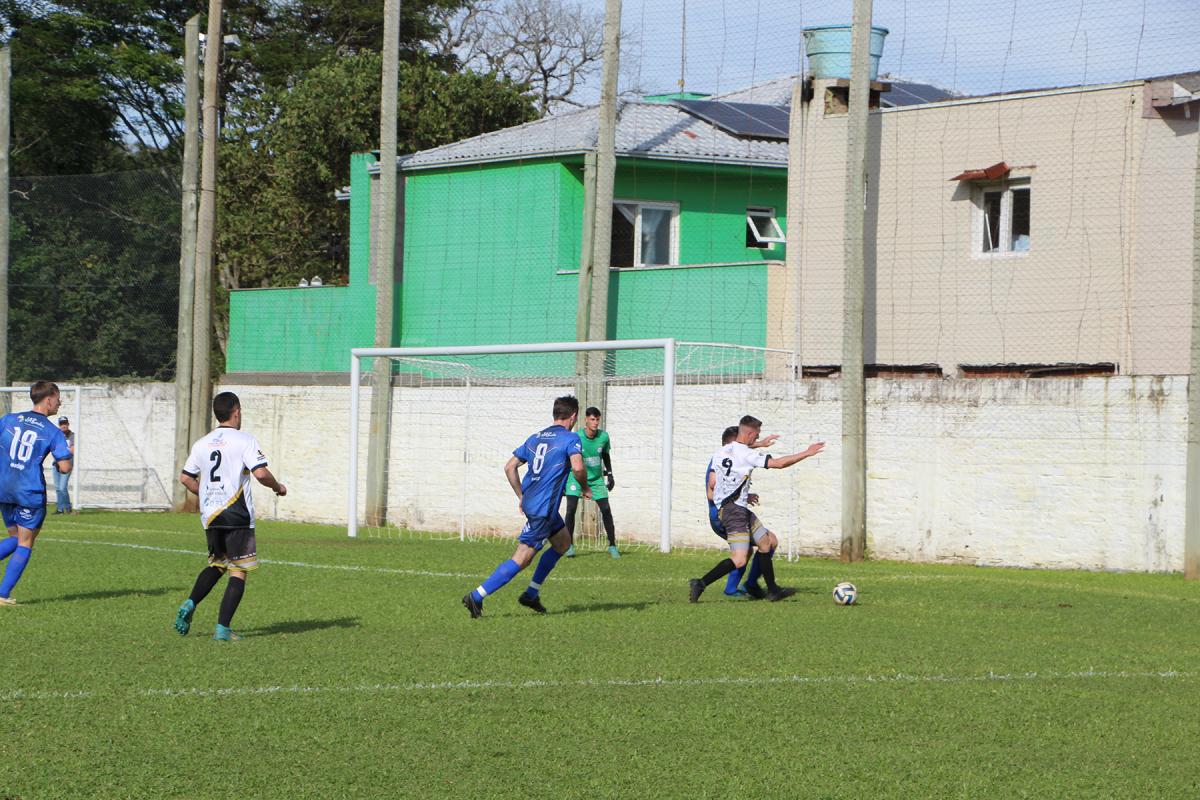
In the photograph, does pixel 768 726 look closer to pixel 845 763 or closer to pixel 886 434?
pixel 845 763

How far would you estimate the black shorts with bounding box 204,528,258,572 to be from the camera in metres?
11.3

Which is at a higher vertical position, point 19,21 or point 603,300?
point 19,21

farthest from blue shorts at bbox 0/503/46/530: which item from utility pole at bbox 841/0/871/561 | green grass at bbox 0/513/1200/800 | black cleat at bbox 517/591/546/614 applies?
utility pole at bbox 841/0/871/561

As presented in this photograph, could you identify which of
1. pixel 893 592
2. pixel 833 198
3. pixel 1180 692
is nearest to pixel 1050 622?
pixel 893 592

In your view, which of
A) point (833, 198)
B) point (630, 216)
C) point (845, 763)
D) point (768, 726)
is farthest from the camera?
point (630, 216)

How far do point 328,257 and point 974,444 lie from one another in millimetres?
24147

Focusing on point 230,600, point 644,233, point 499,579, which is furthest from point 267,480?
point 644,233

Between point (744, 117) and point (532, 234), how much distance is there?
5.07 m

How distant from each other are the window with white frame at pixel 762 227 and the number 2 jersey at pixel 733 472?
14.6 m

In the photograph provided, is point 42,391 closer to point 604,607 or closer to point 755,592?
point 604,607

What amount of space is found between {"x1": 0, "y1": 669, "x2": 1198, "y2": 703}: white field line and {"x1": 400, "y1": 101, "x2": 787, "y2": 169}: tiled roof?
17.7 metres

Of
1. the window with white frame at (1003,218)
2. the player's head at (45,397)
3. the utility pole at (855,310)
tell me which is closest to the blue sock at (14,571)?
the player's head at (45,397)

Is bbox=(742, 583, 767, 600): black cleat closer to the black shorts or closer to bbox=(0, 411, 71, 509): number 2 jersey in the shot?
the black shorts

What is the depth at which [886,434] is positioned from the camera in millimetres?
20531
